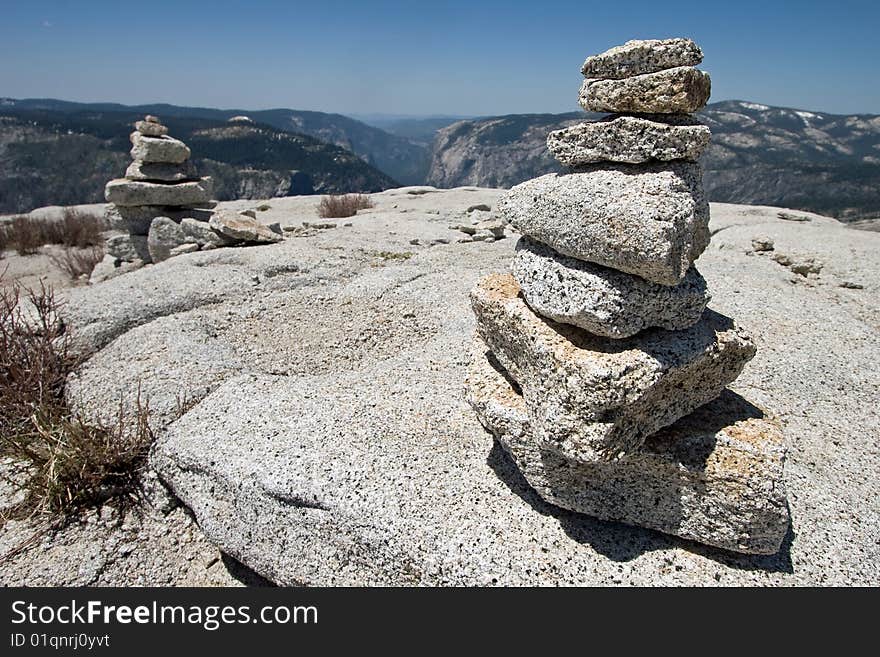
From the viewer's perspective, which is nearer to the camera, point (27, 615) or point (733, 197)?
point (27, 615)

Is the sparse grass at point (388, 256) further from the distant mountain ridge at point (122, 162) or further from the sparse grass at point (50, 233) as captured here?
the distant mountain ridge at point (122, 162)

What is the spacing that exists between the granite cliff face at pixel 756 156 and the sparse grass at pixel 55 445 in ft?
242

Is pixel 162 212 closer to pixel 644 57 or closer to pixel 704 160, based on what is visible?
pixel 644 57

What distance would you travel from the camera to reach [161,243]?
1062 centimetres

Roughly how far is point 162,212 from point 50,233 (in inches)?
283

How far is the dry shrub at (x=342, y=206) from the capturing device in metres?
16.5

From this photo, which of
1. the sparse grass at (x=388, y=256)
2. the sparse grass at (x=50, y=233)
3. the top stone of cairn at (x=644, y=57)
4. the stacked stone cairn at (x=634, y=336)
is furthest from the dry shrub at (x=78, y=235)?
the top stone of cairn at (x=644, y=57)

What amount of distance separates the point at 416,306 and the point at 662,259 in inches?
185

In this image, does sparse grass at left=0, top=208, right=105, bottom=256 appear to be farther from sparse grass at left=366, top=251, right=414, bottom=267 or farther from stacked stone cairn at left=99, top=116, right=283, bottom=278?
sparse grass at left=366, top=251, right=414, bottom=267

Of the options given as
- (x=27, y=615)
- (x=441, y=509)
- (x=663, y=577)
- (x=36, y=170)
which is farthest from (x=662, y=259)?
(x=36, y=170)

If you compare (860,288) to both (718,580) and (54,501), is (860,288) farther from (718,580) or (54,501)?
(54,501)

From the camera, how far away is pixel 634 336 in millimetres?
2951

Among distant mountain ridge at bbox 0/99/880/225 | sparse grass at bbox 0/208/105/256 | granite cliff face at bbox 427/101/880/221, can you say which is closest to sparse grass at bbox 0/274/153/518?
sparse grass at bbox 0/208/105/256

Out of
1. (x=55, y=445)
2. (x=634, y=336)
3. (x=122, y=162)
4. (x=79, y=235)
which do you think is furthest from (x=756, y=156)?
(x=55, y=445)
